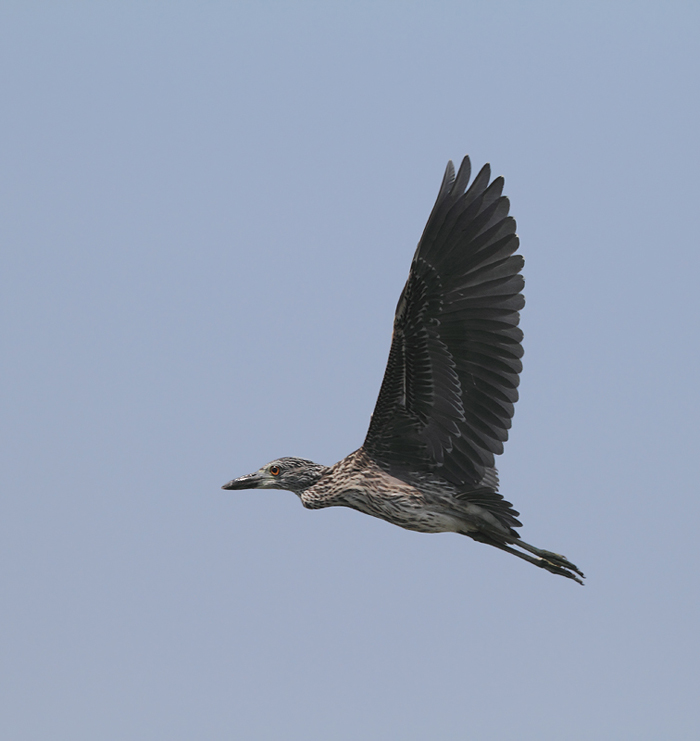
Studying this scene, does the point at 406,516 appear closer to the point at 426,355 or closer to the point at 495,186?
the point at 426,355

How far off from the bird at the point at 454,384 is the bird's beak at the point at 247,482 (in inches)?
53.2

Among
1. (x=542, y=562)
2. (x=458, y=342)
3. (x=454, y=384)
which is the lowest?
(x=542, y=562)

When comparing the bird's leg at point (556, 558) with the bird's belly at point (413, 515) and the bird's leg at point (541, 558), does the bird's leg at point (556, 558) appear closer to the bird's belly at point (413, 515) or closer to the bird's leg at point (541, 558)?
the bird's leg at point (541, 558)

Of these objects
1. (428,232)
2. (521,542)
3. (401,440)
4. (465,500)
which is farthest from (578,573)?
(428,232)

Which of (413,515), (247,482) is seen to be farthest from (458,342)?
(247,482)

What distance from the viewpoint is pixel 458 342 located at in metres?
9.09

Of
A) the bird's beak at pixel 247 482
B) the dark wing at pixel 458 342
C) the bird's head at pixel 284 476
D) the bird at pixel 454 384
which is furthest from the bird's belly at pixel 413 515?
the bird's beak at pixel 247 482

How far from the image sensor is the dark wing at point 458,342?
29.0 ft

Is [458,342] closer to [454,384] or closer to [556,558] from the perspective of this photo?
[454,384]

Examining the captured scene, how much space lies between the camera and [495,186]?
8781 millimetres

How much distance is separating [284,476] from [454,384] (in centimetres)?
248

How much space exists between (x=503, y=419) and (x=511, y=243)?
161 centimetres

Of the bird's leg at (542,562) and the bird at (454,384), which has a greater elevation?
the bird at (454,384)

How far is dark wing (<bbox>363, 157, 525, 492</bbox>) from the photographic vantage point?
29.0ft
